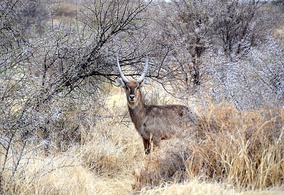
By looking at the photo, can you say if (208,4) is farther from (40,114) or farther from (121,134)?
(40,114)

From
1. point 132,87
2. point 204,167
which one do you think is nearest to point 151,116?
point 132,87

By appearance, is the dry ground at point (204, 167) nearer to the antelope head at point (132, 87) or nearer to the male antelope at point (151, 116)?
the male antelope at point (151, 116)

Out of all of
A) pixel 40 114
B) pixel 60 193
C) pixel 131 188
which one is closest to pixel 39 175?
pixel 60 193

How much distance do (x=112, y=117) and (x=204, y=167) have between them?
10.2 ft

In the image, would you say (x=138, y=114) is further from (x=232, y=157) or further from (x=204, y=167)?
(x=232, y=157)

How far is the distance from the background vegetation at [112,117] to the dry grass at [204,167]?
0.02 metres

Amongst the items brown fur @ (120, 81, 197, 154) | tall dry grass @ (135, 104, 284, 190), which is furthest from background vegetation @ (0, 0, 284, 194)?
brown fur @ (120, 81, 197, 154)

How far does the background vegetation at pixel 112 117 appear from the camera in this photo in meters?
5.06

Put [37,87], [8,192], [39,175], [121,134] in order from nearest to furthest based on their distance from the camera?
[8,192] < [39,175] < [37,87] < [121,134]

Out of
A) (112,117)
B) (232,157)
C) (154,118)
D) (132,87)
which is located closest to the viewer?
(232,157)

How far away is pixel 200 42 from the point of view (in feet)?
39.4

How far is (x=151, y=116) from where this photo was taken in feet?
23.2

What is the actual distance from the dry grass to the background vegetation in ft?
0.05

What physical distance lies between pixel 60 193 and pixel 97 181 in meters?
1.18
